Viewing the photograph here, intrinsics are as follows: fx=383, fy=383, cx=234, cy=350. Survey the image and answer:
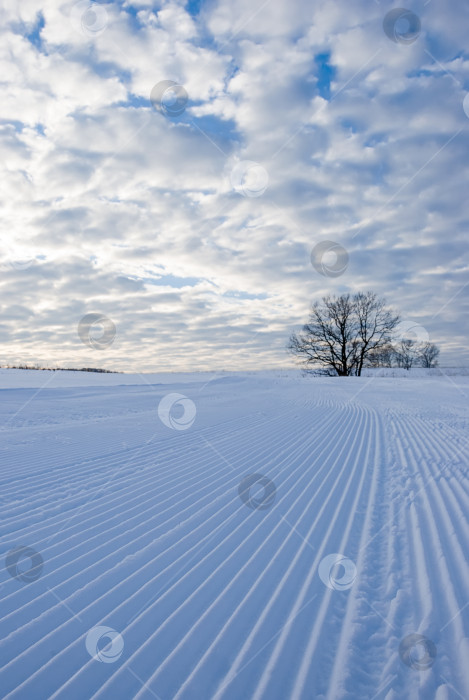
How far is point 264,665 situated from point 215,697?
0.35 metres

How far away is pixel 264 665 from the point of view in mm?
2201

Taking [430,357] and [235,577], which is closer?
[235,577]

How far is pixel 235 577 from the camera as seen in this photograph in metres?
3.04

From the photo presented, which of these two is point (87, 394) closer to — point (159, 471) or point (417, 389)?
point (159, 471)

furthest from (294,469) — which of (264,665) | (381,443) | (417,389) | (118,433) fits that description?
(417,389)

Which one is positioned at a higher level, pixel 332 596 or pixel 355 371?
pixel 355 371

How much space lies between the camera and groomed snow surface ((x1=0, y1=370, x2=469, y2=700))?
2150 millimetres

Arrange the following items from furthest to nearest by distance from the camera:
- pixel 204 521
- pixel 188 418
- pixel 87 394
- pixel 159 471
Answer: pixel 87 394, pixel 188 418, pixel 159 471, pixel 204 521

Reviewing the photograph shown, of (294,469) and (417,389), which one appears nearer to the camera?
(294,469)

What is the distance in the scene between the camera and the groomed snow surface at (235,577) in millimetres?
2150

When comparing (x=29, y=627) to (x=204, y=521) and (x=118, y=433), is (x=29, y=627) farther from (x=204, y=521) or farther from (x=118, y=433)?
(x=118, y=433)

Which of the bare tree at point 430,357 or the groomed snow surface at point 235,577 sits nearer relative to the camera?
the groomed snow surface at point 235,577

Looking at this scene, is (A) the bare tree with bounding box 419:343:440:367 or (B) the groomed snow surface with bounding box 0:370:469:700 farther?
(A) the bare tree with bounding box 419:343:440:367

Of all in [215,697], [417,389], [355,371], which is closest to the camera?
[215,697]
